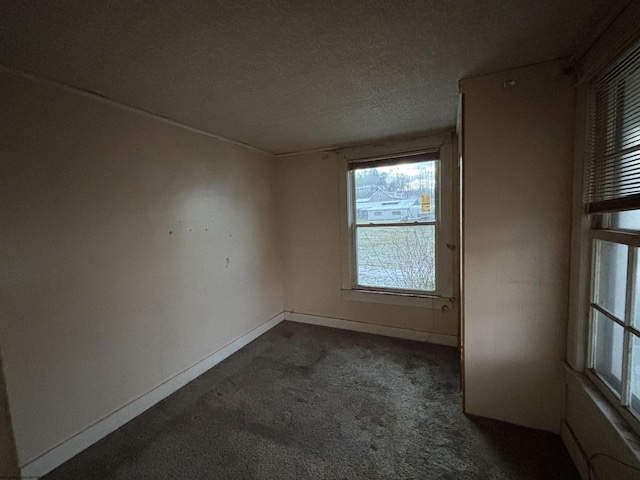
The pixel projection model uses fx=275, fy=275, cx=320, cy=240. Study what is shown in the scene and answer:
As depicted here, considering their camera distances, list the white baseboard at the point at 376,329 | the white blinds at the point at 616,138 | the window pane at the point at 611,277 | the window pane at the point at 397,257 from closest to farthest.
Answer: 1. the white blinds at the point at 616,138
2. the window pane at the point at 611,277
3. the white baseboard at the point at 376,329
4. the window pane at the point at 397,257

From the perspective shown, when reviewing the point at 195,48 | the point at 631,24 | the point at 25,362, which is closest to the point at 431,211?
the point at 631,24

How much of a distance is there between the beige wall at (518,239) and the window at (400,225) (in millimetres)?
→ 1161

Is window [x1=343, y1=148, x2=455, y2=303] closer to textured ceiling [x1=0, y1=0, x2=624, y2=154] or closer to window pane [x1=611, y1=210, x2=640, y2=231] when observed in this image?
textured ceiling [x1=0, y1=0, x2=624, y2=154]

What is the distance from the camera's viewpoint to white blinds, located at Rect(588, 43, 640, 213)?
1.16 metres

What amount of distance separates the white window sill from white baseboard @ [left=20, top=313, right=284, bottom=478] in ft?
4.96

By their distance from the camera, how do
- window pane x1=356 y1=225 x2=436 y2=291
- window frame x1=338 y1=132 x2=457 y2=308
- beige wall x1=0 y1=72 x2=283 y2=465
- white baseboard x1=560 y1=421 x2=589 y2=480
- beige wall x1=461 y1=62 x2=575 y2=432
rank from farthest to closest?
window pane x1=356 y1=225 x2=436 y2=291, window frame x1=338 y1=132 x2=457 y2=308, beige wall x1=461 y1=62 x2=575 y2=432, beige wall x1=0 y1=72 x2=283 y2=465, white baseboard x1=560 y1=421 x2=589 y2=480

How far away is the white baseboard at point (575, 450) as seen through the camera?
55.6 inches

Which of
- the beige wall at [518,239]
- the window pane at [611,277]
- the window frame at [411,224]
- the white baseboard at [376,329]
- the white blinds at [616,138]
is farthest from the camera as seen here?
the white baseboard at [376,329]

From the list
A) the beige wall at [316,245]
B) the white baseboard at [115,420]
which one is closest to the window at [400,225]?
the beige wall at [316,245]

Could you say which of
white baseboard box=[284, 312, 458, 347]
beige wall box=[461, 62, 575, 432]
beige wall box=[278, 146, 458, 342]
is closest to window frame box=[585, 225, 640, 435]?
beige wall box=[461, 62, 575, 432]

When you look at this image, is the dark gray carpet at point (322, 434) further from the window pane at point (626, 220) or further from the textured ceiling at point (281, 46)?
the textured ceiling at point (281, 46)

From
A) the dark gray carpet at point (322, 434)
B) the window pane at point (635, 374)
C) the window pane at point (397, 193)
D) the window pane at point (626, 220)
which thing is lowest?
the dark gray carpet at point (322, 434)

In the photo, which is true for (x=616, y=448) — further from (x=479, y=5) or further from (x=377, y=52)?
(x=377, y=52)

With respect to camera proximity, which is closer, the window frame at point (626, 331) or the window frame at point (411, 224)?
the window frame at point (626, 331)
